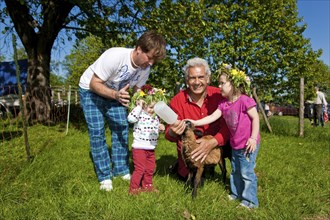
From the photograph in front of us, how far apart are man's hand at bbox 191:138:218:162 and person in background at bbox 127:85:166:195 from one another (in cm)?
53

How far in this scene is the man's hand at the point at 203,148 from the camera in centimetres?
351

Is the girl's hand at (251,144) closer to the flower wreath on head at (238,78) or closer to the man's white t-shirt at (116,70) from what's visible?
the flower wreath on head at (238,78)

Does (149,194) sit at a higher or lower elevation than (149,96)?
lower

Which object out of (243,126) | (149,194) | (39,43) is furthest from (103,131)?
(39,43)

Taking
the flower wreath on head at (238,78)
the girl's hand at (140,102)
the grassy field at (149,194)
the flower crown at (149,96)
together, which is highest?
the flower wreath on head at (238,78)

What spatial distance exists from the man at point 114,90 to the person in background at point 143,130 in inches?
7.4

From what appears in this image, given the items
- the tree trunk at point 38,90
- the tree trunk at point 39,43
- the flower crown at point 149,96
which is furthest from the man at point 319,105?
the flower crown at point 149,96

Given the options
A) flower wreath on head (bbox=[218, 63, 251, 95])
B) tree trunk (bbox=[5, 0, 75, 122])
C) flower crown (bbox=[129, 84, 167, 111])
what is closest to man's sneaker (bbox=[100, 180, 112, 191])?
flower crown (bbox=[129, 84, 167, 111])

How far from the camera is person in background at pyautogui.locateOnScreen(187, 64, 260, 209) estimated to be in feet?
10.9

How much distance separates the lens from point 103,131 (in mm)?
4172

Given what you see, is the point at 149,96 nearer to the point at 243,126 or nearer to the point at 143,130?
the point at 143,130

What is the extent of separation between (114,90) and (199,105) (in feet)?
4.03

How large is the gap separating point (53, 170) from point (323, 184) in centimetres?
408

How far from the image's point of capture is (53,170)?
4578mm
